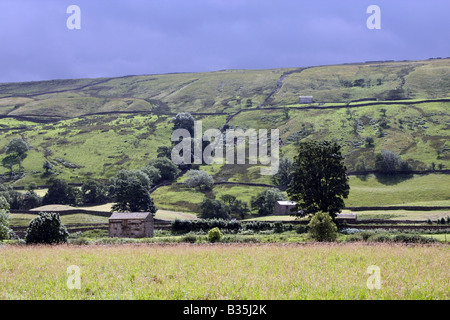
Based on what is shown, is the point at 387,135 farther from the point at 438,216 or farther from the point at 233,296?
the point at 233,296

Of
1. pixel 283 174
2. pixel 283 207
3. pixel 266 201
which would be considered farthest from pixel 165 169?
pixel 283 207

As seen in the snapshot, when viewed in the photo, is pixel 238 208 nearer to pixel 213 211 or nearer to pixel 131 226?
pixel 213 211

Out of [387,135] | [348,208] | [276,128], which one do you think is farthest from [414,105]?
[348,208]

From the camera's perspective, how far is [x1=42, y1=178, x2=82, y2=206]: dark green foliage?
103625mm

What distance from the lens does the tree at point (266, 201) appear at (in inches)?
3816

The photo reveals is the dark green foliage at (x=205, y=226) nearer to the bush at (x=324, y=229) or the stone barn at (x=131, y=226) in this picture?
the stone barn at (x=131, y=226)

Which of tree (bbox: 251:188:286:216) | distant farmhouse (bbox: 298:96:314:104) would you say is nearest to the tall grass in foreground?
tree (bbox: 251:188:286:216)

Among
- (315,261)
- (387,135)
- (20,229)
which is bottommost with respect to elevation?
(20,229)

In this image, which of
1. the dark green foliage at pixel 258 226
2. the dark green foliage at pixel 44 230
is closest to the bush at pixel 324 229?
the dark green foliage at pixel 44 230

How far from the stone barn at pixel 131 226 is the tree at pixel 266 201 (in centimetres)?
3702

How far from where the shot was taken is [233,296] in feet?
37.6

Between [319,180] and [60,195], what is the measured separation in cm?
6814
